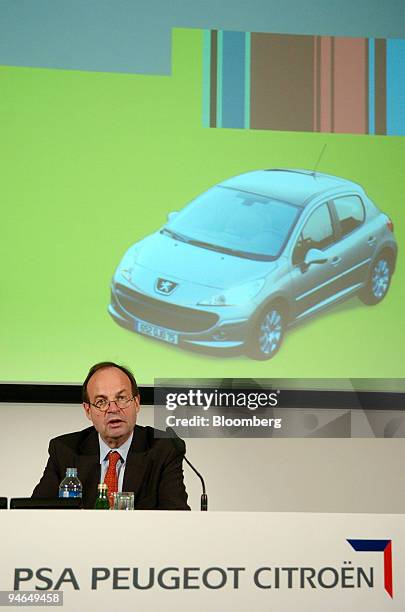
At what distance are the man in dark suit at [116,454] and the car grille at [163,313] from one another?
3.08ft

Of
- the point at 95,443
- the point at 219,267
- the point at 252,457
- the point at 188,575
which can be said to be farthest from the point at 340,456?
the point at 188,575

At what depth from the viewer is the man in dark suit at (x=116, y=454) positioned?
3182 mm

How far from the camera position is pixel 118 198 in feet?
14.3

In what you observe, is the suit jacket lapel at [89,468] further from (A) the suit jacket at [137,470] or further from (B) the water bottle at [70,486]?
(B) the water bottle at [70,486]

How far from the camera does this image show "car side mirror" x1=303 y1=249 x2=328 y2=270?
14.5ft

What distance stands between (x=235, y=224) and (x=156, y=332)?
59cm

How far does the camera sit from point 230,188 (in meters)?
4.44

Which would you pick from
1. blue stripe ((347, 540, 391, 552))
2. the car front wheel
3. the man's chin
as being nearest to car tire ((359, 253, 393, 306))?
the car front wheel

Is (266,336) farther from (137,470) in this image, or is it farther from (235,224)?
(137,470)

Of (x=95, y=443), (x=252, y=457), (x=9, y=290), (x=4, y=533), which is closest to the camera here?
(x=4, y=533)

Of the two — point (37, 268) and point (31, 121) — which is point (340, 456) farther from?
point (31, 121)

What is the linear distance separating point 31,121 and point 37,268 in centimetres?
64

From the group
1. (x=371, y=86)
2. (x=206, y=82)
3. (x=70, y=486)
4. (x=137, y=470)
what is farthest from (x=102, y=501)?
(x=371, y=86)

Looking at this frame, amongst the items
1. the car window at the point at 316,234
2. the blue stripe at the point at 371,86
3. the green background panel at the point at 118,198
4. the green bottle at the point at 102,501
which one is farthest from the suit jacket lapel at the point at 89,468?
the blue stripe at the point at 371,86
